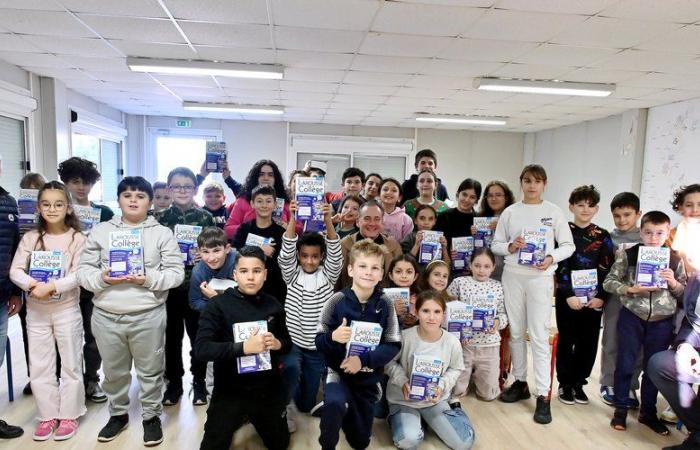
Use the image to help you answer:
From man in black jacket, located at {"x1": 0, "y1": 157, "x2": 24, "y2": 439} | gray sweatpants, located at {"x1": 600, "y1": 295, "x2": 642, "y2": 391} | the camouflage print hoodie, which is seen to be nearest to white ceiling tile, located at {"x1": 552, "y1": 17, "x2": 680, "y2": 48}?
the camouflage print hoodie

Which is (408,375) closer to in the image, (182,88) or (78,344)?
(78,344)

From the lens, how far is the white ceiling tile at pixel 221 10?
2926mm

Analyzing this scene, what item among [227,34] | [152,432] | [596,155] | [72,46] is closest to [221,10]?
[227,34]

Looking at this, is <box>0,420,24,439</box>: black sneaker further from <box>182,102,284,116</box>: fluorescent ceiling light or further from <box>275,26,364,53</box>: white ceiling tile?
<box>182,102,284,116</box>: fluorescent ceiling light

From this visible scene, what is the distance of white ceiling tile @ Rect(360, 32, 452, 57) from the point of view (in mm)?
3459

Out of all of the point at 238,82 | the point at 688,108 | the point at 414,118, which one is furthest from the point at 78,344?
the point at 688,108

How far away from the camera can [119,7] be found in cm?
A: 303

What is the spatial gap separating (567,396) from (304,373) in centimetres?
180

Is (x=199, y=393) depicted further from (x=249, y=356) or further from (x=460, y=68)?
(x=460, y=68)

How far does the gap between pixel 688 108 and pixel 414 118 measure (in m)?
3.79

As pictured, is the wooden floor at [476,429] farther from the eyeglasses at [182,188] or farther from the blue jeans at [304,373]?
the eyeglasses at [182,188]

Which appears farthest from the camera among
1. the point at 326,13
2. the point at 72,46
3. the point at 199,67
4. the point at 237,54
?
the point at 199,67

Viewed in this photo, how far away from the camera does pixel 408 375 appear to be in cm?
237

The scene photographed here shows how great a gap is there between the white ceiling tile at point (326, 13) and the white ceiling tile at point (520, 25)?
82cm
